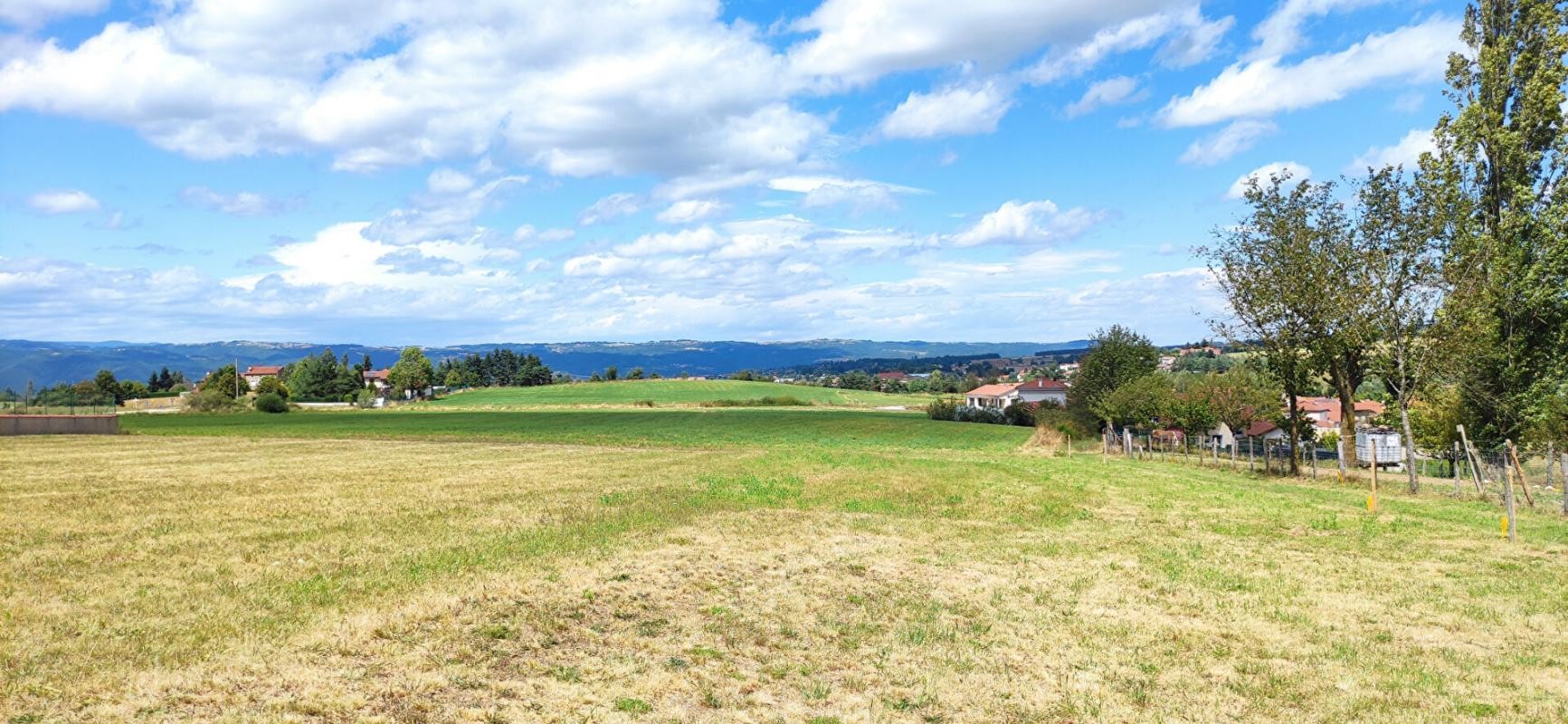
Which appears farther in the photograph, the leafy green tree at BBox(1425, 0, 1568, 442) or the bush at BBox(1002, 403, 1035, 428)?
the bush at BBox(1002, 403, 1035, 428)

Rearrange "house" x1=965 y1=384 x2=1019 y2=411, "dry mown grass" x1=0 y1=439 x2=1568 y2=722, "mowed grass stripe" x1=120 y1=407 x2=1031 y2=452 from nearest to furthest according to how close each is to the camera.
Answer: "dry mown grass" x1=0 y1=439 x2=1568 y2=722
"mowed grass stripe" x1=120 y1=407 x2=1031 y2=452
"house" x1=965 y1=384 x2=1019 y2=411

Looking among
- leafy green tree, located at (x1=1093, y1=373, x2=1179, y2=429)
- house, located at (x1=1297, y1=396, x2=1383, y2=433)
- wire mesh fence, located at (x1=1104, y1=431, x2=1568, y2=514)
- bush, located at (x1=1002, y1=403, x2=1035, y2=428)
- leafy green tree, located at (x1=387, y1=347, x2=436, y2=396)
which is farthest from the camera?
leafy green tree, located at (x1=387, y1=347, x2=436, y2=396)

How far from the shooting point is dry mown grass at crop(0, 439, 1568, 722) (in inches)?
359

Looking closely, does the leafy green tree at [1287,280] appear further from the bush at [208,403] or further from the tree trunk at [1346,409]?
the bush at [208,403]

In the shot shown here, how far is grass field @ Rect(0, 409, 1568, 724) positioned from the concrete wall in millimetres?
42022

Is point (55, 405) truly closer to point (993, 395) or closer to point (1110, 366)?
point (1110, 366)

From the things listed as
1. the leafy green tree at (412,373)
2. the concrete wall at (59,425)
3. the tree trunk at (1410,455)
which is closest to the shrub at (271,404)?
the concrete wall at (59,425)

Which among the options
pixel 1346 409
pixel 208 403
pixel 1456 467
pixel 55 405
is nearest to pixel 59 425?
pixel 55 405

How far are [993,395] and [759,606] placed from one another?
6158 inches

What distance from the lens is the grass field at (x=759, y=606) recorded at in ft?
30.0

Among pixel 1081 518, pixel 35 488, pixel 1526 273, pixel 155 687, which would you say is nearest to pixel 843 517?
pixel 1081 518

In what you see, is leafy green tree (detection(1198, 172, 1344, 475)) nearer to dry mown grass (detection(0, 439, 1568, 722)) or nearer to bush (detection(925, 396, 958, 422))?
dry mown grass (detection(0, 439, 1568, 722))

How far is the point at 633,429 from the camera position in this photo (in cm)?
7800

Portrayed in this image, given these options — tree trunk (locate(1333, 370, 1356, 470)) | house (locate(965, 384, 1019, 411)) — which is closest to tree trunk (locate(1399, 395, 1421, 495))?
tree trunk (locate(1333, 370, 1356, 470))
